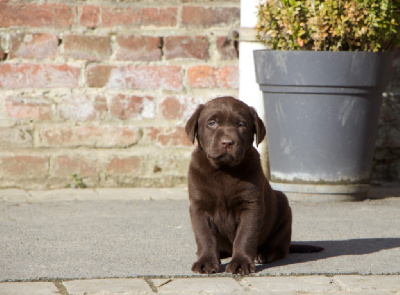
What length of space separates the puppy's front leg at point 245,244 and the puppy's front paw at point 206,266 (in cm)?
5

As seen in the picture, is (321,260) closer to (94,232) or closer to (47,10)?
(94,232)

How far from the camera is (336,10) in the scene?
4.95 meters

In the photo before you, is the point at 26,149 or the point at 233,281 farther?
the point at 26,149

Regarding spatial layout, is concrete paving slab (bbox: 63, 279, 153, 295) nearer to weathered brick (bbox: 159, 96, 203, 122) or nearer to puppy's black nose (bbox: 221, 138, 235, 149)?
puppy's black nose (bbox: 221, 138, 235, 149)

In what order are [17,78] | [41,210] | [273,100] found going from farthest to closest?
[17,78] → [273,100] → [41,210]

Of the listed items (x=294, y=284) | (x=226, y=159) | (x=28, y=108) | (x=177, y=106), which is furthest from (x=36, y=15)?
(x=294, y=284)

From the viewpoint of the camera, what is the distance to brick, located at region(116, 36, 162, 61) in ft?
18.7

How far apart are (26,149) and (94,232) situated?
1.73 metres

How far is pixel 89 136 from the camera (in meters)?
5.70

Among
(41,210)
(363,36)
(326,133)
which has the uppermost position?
(363,36)

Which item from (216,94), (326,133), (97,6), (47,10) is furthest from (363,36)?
(47,10)

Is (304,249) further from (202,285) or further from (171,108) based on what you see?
(171,108)

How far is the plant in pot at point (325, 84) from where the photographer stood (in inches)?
196

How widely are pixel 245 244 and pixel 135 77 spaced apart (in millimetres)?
2792
